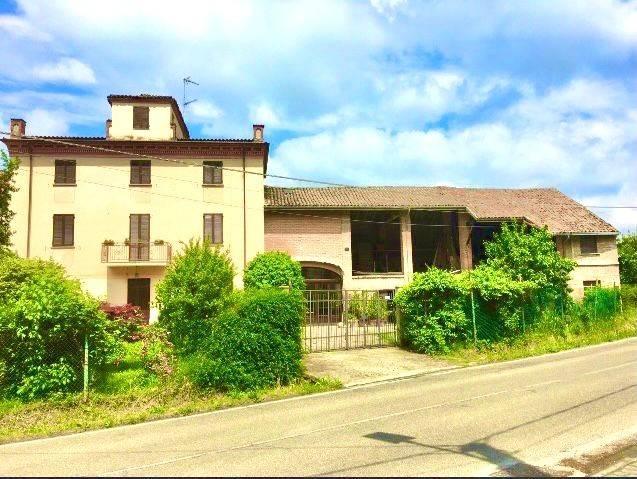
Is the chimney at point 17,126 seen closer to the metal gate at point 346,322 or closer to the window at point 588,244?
the metal gate at point 346,322

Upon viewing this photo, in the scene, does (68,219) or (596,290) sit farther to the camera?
(68,219)

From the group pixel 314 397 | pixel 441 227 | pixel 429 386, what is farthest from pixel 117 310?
pixel 441 227

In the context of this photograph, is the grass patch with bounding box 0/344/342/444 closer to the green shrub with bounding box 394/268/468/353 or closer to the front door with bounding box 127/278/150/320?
the green shrub with bounding box 394/268/468/353

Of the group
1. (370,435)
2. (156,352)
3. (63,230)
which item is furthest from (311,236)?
(370,435)

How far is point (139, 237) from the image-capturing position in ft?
85.1

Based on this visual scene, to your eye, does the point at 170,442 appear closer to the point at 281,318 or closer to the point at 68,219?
the point at 281,318

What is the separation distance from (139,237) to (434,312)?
1606 cm

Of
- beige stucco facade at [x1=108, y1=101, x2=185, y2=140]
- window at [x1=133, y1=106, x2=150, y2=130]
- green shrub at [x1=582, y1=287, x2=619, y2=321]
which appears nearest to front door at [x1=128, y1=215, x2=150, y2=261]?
beige stucco facade at [x1=108, y1=101, x2=185, y2=140]

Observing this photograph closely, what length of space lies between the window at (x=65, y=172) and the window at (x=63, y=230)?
5.88 feet

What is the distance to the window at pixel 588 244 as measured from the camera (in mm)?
31141

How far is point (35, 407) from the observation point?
9703 mm

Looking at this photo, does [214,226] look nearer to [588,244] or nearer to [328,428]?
[328,428]

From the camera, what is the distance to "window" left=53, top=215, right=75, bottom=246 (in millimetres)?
25438

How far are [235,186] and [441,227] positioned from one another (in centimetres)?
1338
